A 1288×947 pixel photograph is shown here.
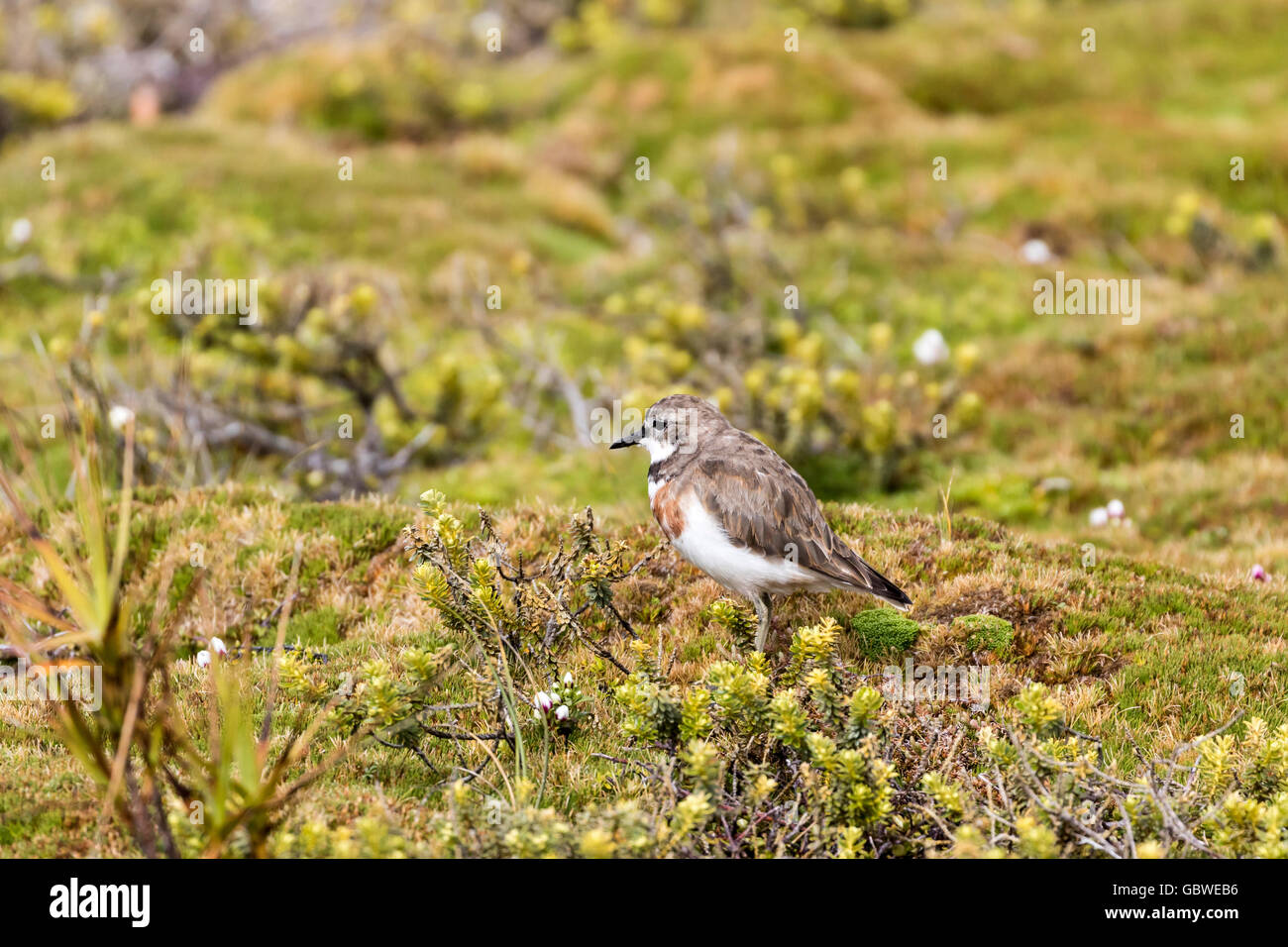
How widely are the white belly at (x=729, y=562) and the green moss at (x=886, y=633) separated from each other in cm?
45

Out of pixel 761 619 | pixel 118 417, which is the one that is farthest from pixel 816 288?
pixel 761 619

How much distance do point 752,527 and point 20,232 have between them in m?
13.3

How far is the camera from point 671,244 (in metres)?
18.0

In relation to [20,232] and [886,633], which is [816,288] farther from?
[20,232]

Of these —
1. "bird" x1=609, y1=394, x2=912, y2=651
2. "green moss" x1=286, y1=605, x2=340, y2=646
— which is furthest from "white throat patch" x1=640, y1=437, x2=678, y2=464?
"green moss" x1=286, y1=605, x2=340, y2=646

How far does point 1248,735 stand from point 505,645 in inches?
148

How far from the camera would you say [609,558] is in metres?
6.68

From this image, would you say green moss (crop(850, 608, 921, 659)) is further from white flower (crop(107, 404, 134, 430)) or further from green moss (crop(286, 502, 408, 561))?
white flower (crop(107, 404, 134, 430))

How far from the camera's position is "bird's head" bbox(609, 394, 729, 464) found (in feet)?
24.0

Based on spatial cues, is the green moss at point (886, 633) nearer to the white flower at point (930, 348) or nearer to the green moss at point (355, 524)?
the green moss at point (355, 524)

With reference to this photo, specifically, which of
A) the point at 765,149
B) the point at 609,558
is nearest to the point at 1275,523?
the point at 609,558

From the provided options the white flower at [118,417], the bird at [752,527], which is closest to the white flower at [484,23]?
the white flower at [118,417]

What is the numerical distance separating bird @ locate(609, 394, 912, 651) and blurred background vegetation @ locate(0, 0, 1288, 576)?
256cm
